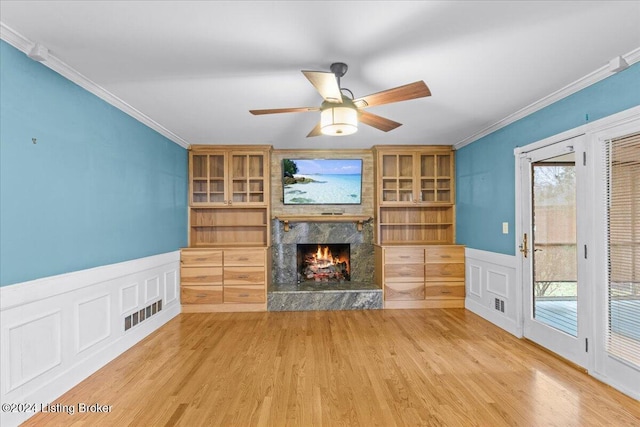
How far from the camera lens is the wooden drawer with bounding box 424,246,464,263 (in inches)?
195

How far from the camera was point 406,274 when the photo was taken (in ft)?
16.3

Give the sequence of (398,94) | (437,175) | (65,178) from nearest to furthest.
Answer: (398,94) < (65,178) < (437,175)

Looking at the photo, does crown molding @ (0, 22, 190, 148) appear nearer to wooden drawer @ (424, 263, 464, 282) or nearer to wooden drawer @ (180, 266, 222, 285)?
wooden drawer @ (180, 266, 222, 285)

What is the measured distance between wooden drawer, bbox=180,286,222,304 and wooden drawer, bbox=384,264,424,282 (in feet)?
8.21

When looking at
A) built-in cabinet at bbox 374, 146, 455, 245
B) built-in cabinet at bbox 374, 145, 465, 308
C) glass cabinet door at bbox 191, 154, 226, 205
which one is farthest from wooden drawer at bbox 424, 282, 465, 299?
glass cabinet door at bbox 191, 154, 226, 205

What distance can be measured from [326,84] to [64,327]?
8.84 feet

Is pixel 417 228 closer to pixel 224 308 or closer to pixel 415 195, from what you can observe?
pixel 415 195

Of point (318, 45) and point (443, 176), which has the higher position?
point (318, 45)

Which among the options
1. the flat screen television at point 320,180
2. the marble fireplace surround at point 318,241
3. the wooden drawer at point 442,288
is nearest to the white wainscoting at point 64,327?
the marble fireplace surround at point 318,241

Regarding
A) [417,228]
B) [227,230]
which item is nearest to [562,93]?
[417,228]

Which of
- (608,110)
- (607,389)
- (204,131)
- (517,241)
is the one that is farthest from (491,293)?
(204,131)

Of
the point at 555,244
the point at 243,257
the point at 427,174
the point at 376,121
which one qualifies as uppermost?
the point at 376,121

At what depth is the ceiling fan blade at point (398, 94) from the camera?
2.19 metres

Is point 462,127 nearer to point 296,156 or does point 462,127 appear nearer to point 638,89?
point 638,89
